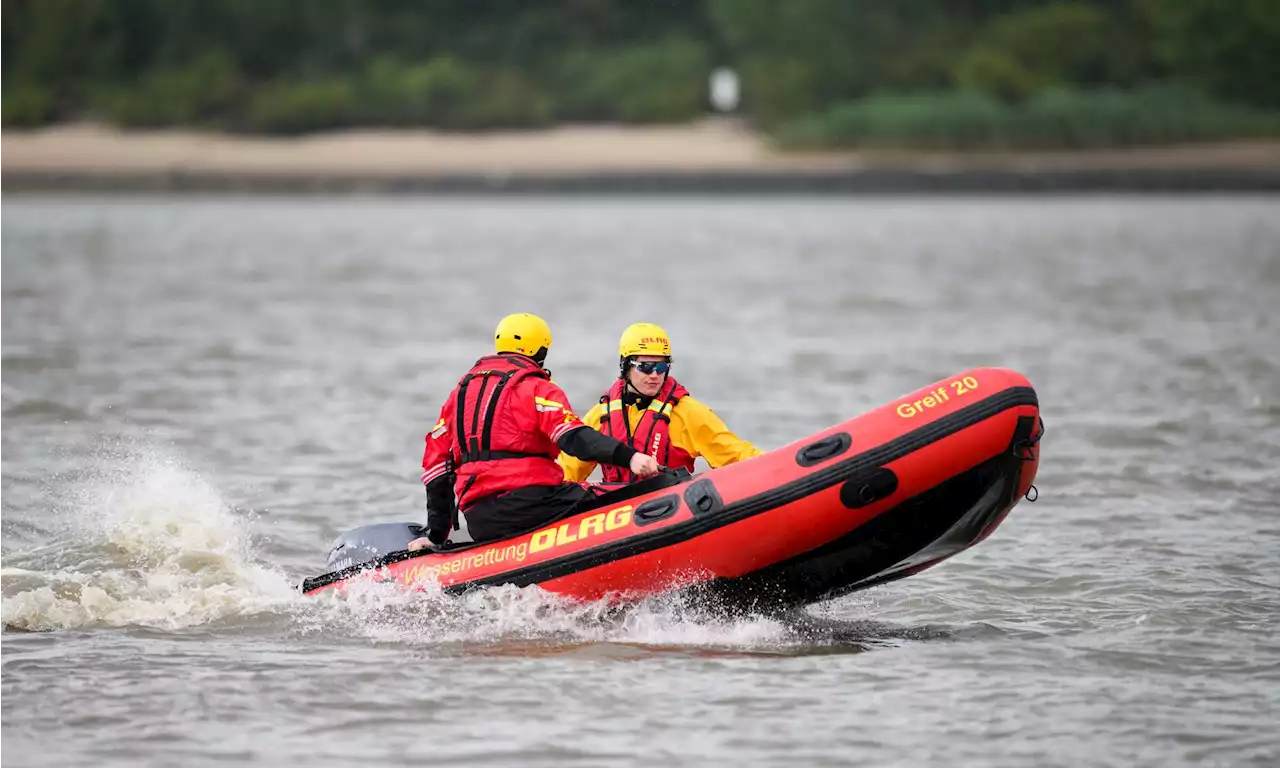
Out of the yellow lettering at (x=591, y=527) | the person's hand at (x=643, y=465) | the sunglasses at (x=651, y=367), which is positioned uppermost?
the sunglasses at (x=651, y=367)

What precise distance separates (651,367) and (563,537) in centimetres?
86

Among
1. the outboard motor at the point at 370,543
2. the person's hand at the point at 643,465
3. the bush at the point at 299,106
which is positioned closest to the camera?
the person's hand at the point at 643,465

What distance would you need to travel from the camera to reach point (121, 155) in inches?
2704

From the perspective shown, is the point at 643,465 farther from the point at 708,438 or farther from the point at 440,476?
the point at 440,476

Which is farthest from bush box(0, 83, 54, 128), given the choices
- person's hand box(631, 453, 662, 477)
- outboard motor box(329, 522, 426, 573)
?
person's hand box(631, 453, 662, 477)

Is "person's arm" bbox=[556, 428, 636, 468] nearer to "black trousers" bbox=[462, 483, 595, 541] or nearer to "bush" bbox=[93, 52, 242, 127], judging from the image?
"black trousers" bbox=[462, 483, 595, 541]

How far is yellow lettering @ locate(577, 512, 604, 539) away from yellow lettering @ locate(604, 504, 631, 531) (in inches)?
1.0

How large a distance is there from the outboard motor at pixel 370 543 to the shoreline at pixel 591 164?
58.4 metres

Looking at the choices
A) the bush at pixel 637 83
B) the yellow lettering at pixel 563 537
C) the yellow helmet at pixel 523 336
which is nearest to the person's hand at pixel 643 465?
the yellow lettering at pixel 563 537

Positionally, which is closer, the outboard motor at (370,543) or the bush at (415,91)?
the outboard motor at (370,543)

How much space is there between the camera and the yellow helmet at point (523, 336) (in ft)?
28.7

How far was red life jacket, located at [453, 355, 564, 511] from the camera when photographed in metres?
8.66

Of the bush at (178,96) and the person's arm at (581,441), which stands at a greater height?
the bush at (178,96)

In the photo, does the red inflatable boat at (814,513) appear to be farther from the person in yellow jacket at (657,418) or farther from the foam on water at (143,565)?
the foam on water at (143,565)
